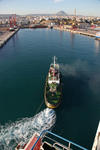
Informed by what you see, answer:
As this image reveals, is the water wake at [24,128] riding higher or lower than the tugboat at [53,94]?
lower

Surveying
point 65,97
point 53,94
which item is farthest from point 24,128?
point 65,97

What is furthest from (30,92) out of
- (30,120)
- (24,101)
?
(30,120)

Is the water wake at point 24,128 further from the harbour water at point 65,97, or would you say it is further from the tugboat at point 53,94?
the tugboat at point 53,94

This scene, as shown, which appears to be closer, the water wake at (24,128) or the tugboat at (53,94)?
the water wake at (24,128)

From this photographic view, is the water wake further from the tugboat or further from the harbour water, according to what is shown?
the tugboat

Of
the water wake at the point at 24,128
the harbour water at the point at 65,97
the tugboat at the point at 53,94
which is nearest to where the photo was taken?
the water wake at the point at 24,128

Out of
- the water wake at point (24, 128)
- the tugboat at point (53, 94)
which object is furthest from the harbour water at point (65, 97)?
the tugboat at point (53, 94)

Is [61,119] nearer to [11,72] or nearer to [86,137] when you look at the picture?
[86,137]

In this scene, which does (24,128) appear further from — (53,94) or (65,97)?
(65,97)
